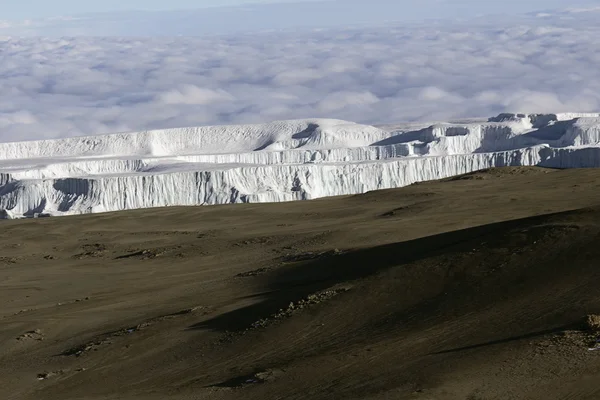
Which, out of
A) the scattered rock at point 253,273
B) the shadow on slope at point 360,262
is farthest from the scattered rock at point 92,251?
the shadow on slope at point 360,262

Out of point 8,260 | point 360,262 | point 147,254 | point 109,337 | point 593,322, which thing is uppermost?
point 360,262

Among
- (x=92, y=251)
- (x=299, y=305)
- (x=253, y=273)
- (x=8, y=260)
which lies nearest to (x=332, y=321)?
(x=299, y=305)

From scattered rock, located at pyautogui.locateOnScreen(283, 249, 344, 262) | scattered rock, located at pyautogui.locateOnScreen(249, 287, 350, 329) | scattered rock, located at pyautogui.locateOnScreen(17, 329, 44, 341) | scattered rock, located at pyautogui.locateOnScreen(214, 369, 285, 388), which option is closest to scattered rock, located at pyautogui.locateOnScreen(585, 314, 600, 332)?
scattered rock, located at pyautogui.locateOnScreen(214, 369, 285, 388)

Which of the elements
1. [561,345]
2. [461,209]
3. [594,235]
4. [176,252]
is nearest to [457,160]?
[461,209]

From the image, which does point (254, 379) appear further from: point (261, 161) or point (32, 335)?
point (261, 161)

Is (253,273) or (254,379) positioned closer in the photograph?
(254,379)

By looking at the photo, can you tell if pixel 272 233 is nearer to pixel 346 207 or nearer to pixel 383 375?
pixel 346 207
